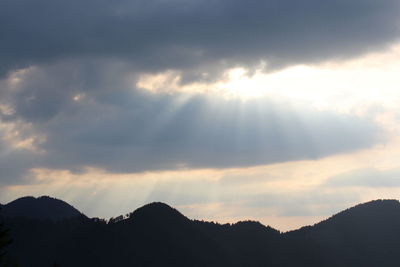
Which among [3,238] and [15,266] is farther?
[15,266]

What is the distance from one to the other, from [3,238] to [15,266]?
4338 cm

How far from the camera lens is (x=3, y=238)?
79000 mm

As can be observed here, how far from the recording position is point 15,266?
118562mm
